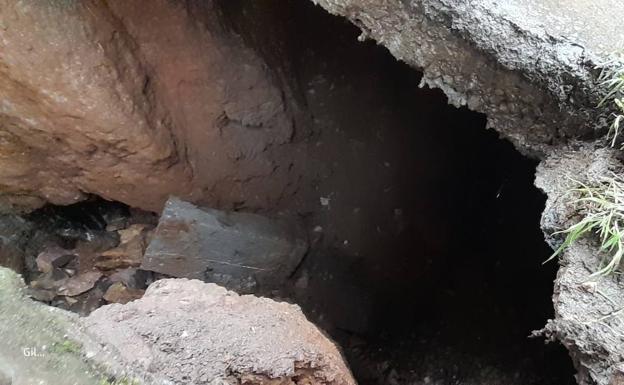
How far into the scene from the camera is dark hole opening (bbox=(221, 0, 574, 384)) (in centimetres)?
297

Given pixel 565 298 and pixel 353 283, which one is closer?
pixel 565 298

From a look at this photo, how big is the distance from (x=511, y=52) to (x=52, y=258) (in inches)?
96.6

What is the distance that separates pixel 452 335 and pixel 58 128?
1.96m

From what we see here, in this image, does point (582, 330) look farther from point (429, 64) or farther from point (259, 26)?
point (259, 26)

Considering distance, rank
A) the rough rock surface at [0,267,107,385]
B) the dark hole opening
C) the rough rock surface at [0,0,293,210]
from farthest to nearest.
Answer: the dark hole opening < the rough rock surface at [0,0,293,210] < the rough rock surface at [0,267,107,385]

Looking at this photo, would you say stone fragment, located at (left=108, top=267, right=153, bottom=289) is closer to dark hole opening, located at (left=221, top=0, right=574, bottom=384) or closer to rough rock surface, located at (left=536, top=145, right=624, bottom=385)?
dark hole opening, located at (left=221, top=0, right=574, bottom=384)

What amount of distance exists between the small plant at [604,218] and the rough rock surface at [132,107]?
1.67 m

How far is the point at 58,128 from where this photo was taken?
99.4 inches

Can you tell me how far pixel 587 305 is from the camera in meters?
1.40

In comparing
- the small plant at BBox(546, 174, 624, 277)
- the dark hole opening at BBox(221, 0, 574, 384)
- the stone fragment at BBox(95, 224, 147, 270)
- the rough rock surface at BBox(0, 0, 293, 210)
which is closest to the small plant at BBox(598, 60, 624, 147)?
the small plant at BBox(546, 174, 624, 277)

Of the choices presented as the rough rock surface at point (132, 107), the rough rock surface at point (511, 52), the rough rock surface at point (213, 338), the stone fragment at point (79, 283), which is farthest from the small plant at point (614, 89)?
the stone fragment at point (79, 283)

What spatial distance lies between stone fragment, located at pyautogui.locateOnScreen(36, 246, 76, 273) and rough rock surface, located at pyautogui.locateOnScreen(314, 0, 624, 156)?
2.07 metres

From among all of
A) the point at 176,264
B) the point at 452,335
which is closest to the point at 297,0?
the point at 176,264

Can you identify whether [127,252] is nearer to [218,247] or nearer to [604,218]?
[218,247]
